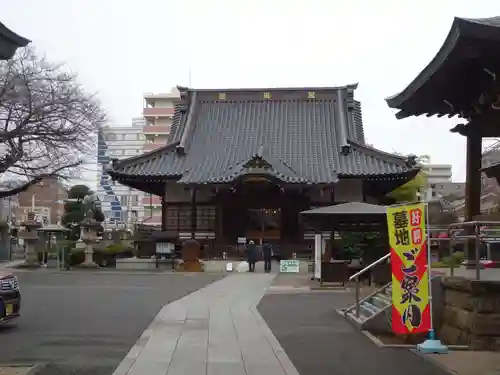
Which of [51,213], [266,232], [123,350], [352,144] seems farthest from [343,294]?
[51,213]

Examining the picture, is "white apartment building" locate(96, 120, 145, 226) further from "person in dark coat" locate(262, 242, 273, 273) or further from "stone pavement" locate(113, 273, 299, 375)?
"stone pavement" locate(113, 273, 299, 375)

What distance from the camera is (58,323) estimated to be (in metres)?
12.3

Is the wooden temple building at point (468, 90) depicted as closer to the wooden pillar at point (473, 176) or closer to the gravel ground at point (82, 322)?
the wooden pillar at point (473, 176)

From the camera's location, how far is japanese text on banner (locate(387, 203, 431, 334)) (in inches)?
382

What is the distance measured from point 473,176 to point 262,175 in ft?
70.9

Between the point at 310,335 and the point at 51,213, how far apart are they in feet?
306

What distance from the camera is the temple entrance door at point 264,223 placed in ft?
116

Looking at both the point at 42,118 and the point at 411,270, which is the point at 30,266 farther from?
the point at 411,270

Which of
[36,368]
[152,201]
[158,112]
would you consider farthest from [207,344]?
[158,112]

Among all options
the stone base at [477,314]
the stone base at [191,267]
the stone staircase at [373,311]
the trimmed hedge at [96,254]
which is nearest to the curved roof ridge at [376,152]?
the stone base at [191,267]

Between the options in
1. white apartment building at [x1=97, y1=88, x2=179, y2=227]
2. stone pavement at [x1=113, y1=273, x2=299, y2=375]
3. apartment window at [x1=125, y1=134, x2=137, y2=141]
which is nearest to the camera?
stone pavement at [x1=113, y1=273, x2=299, y2=375]

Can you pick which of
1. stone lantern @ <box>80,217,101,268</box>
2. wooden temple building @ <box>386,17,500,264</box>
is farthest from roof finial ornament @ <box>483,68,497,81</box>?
stone lantern @ <box>80,217,101,268</box>

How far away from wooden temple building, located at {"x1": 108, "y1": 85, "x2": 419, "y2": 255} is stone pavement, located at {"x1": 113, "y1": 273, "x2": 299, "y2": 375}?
18.3 metres

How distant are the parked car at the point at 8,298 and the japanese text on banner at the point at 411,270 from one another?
6.75 metres
